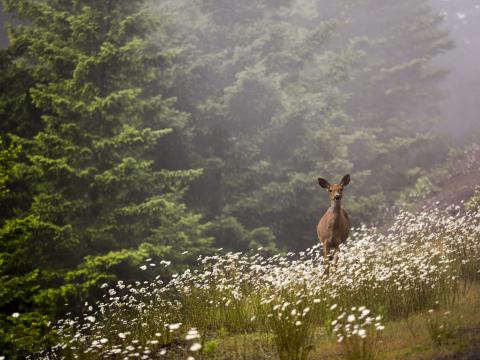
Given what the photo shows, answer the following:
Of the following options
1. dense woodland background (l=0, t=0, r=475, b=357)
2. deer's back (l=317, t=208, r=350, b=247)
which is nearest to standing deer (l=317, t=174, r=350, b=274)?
deer's back (l=317, t=208, r=350, b=247)

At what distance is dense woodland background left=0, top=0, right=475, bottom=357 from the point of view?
34.2 feet

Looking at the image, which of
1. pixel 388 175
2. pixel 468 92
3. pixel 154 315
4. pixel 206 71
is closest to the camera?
pixel 154 315

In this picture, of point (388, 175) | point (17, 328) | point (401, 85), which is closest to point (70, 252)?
point (17, 328)

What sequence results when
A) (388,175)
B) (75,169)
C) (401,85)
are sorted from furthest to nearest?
1. (401,85)
2. (388,175)
3. (75,169)

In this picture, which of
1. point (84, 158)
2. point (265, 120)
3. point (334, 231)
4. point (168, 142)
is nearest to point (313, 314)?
point (334, 231)

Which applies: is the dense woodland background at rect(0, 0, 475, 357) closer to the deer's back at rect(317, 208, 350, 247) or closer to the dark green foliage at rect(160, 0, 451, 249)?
the dark green foliage at rect(160, 0, 451, 249)

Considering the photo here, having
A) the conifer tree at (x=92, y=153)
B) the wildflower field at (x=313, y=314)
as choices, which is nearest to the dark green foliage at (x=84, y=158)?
the conifer tree at (x=92, y=153)

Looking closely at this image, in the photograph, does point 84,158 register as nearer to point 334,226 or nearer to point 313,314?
point 334,226

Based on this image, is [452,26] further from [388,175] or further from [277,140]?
[277,140]

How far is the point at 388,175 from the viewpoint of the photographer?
22781 millimetres

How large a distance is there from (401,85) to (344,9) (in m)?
6.59

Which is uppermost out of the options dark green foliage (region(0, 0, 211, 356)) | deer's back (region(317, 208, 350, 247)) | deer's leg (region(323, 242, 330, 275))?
dark green foliage (region(0, 0, 211, 356))

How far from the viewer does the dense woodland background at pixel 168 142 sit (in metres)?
10.4

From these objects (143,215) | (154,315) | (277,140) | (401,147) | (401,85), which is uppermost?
(401,85)
